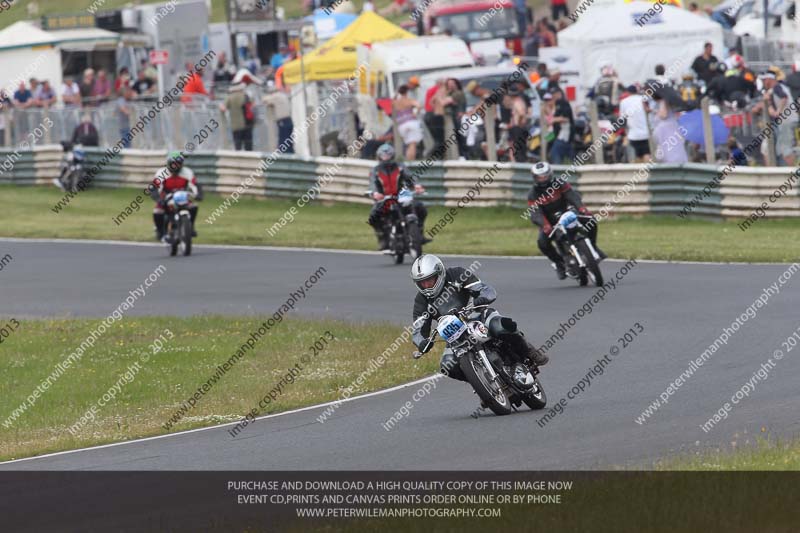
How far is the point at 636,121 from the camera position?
82.2 ft

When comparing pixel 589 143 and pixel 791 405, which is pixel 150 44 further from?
pixel 791 405

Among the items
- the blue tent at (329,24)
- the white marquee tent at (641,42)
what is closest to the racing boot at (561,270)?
the white marquee tent at (641,42)

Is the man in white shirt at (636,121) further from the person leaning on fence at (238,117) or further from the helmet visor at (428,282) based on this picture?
the helmet visor at (428,282)

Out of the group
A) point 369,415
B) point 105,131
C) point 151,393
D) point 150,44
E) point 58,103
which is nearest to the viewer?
point 369,415

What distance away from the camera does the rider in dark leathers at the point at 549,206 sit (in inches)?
725

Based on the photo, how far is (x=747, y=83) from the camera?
2555 cm

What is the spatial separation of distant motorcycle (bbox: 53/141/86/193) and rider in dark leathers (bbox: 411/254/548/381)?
24827mm

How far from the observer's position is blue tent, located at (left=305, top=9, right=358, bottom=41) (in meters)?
43.4

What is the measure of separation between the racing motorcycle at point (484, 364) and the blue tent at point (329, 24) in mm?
32491

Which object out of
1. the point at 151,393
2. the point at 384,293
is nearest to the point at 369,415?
the point at 151,393

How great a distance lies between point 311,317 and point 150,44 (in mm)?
30762

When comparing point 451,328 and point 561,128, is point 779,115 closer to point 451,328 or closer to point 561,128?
point 561,128

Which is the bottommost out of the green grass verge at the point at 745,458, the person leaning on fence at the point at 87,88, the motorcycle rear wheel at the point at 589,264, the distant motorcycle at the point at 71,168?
the distant motorcycle at the point at 71,168

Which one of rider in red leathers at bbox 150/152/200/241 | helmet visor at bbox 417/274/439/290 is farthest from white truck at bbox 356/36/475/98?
helmet visor at bbox 417/274/439/290
